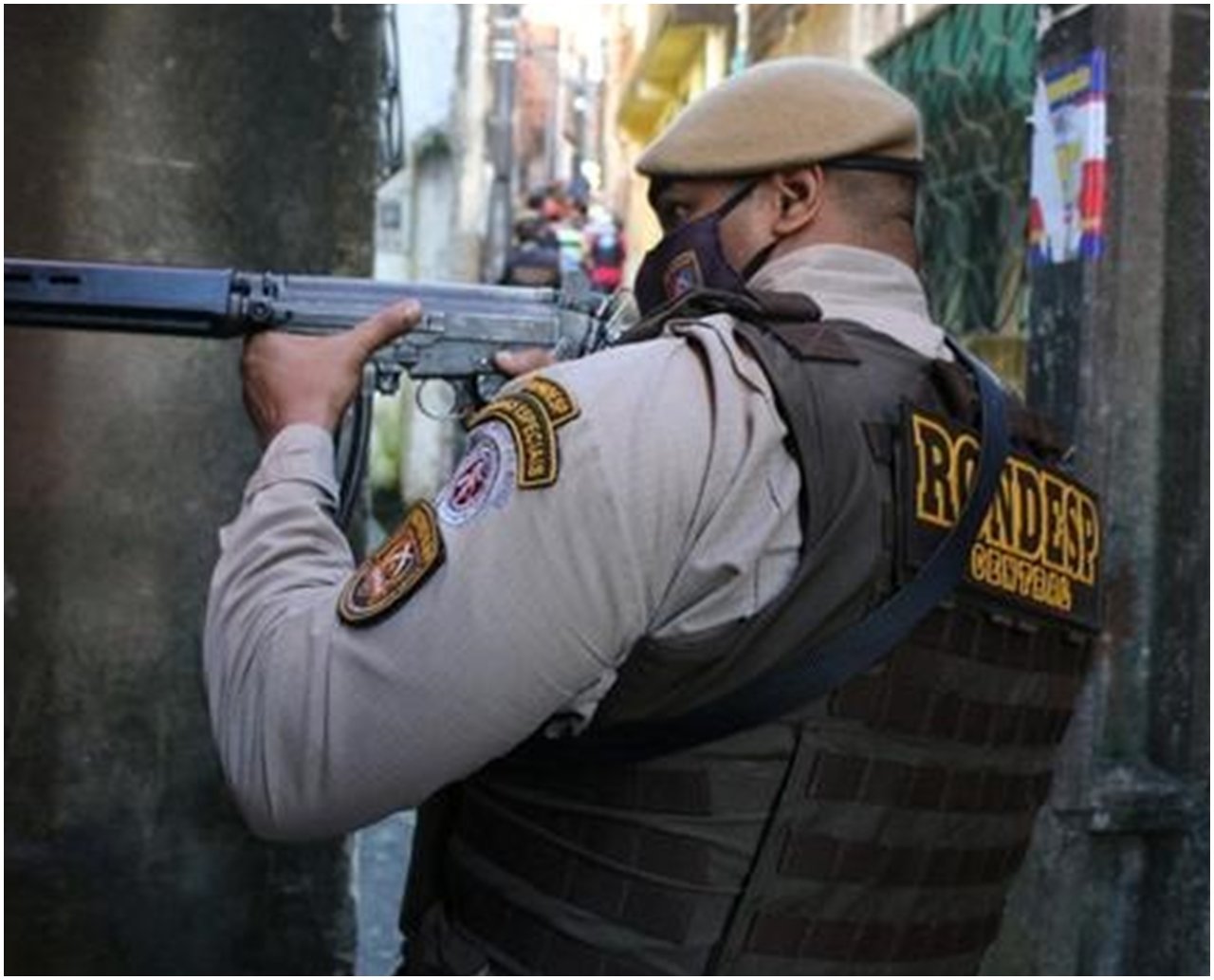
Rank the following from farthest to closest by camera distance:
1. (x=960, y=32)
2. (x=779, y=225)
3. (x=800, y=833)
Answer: (x=960, y=32) → (x=779, y=225) → (x=800, y=833)

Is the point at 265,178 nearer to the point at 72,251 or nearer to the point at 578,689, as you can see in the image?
the point at 72,251

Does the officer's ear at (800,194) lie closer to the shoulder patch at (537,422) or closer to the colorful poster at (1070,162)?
the shoulder patch at (537,422)

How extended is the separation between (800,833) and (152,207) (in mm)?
2257

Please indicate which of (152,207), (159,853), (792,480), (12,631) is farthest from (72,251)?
(792,480)

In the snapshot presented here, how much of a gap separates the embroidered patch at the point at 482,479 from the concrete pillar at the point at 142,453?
1960 millimetres

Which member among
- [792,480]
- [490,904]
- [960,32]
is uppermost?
[960,32]

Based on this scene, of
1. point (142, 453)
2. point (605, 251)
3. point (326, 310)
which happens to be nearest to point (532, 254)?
point (605, 251)

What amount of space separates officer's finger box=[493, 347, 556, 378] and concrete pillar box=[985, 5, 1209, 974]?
6.79ft

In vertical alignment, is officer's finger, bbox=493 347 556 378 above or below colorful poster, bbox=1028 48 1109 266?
below

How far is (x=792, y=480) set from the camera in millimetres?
1566

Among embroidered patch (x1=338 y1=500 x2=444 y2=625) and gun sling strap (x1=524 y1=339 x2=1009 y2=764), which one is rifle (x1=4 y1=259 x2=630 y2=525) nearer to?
embroidered patch (x1=338 y1=500 x2=444 y2=625)

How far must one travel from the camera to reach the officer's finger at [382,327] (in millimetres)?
1838

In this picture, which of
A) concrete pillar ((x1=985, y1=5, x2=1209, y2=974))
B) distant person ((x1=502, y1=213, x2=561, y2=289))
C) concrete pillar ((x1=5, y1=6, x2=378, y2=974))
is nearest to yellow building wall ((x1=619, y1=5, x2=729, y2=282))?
distant person ((x1=502, y1=213, x2=561, y2=289))

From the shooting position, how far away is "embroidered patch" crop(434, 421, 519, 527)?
1.53m
